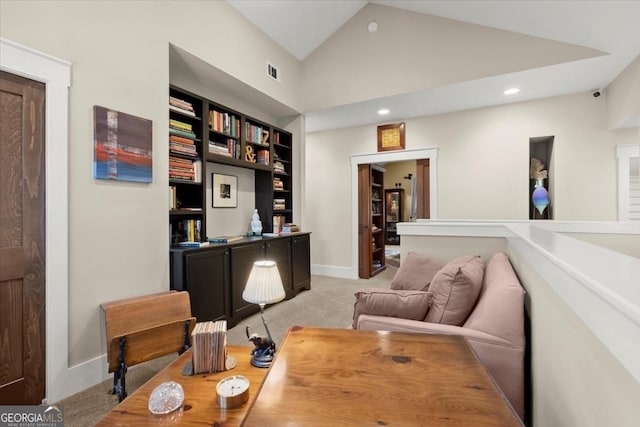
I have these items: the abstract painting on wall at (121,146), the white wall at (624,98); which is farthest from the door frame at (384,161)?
the abstract painting on wall at (121,146)

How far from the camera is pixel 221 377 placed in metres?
1.33

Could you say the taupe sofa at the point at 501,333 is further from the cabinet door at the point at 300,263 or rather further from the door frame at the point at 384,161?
the door frame at the point at 384,161

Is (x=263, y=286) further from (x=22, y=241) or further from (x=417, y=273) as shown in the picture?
(x=22, y=241)

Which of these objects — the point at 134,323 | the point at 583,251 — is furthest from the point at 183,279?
the point at 583,251

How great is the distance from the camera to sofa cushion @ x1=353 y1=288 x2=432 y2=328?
1542mm

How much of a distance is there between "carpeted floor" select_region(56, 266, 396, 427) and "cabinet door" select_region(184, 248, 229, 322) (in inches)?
12.7

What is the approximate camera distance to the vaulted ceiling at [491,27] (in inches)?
107

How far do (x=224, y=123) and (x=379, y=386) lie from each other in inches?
130

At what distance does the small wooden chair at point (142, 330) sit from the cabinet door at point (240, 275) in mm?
830

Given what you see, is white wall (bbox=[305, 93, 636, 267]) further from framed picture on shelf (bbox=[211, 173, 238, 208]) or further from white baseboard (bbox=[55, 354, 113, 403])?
white baseboard (bbox=[55, 354, 113, 403])

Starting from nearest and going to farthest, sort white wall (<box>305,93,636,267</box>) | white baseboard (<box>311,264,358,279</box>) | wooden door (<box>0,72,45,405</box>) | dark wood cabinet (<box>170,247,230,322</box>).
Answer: wooden door (<box>0,72,45,405</box>) < dark wood cabinet (<box>170,247,230,322</box>) < white wall (<box>305,93,636,267</box>) < white baseboard (<box>311,264,358,279</box>)

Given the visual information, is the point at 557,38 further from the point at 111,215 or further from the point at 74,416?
the point at 74,416

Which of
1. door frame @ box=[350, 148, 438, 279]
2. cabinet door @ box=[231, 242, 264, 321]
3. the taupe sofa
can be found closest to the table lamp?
the taupe sofa

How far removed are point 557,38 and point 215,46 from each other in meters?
3.58
